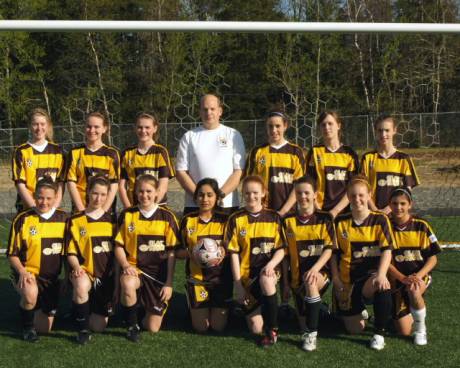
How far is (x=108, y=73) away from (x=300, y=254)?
11.5 ft

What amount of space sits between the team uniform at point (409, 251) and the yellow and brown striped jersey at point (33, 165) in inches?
95.3

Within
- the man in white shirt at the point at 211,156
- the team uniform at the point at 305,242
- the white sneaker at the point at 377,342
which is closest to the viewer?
the white sneaker at the point at 377,342

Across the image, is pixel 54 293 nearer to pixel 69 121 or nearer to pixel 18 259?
pixel 18 259

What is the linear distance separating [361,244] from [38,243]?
2.01 m

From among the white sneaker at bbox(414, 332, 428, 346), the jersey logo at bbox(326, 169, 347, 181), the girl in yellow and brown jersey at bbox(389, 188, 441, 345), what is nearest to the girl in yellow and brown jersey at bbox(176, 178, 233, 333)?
the jersey logo at bbox(326, 169, 347, 181)

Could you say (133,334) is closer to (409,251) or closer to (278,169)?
(278,169)

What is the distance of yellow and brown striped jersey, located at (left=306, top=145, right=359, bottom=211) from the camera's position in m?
4.23

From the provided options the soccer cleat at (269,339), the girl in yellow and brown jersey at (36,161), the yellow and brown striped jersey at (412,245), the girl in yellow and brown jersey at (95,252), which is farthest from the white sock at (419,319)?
the girl in yellow and brown jersey at (36,161)

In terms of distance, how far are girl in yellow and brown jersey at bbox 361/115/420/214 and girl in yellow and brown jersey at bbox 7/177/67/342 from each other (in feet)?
7.17

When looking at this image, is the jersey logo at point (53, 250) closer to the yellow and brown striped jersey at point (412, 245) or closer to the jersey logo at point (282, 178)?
the jersey logo at point (282, 178)

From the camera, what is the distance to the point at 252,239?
3.70 m

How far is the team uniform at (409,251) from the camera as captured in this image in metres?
3.65

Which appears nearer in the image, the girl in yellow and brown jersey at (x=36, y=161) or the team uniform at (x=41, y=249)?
the team uniform at (x=41, y=249)

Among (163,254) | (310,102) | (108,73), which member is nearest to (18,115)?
(108,73)
